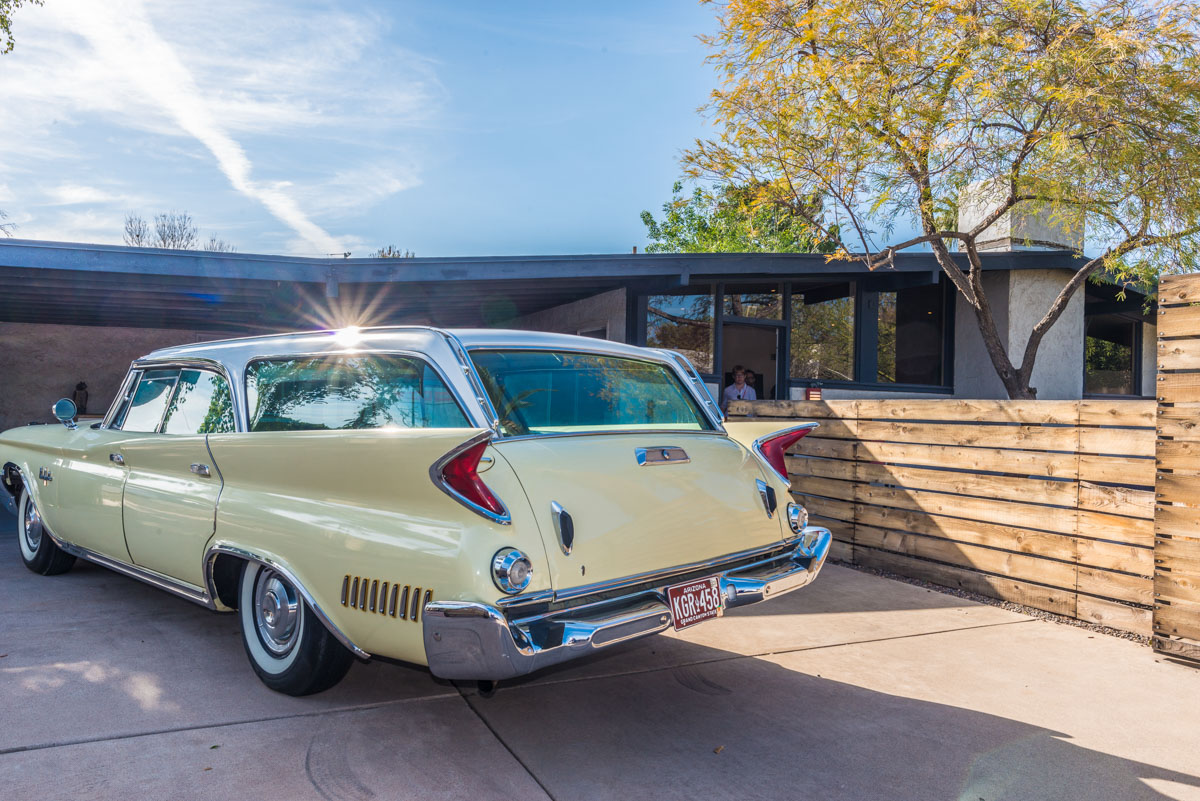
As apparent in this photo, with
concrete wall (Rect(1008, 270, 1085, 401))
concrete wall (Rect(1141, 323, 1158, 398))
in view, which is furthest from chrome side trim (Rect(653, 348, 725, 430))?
concrete wall (Rect(1141, 323, 1158, 398))

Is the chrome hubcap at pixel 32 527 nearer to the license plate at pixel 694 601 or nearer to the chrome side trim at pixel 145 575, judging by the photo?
the chrome side trim at pixel 145 575

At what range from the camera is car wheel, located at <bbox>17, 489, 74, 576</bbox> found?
19.5ft

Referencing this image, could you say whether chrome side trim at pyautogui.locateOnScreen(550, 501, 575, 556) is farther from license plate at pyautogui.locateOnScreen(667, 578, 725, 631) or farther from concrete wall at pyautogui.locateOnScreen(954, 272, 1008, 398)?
concrete wall at pyautogui.locateOnScreen(954, 272, 1008, 398)

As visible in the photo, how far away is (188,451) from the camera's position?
4.18 meters

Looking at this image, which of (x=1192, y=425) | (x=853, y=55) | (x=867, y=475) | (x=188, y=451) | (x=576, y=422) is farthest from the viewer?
(x=853, y=55)

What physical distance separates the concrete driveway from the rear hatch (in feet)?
2.55

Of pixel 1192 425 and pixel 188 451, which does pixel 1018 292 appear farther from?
pixel 188 451

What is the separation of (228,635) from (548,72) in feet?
42.3

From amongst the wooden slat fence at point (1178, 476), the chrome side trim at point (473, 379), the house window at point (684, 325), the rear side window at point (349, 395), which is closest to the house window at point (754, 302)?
the house window at point (684, 325)

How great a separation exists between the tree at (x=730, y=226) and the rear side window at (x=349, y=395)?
9751mm

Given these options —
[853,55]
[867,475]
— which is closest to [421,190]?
[853,55]

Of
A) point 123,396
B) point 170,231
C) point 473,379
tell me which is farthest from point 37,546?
point 170,231

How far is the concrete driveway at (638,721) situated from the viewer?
297 cm

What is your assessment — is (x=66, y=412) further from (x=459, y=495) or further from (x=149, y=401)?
(x=459, y=495)
